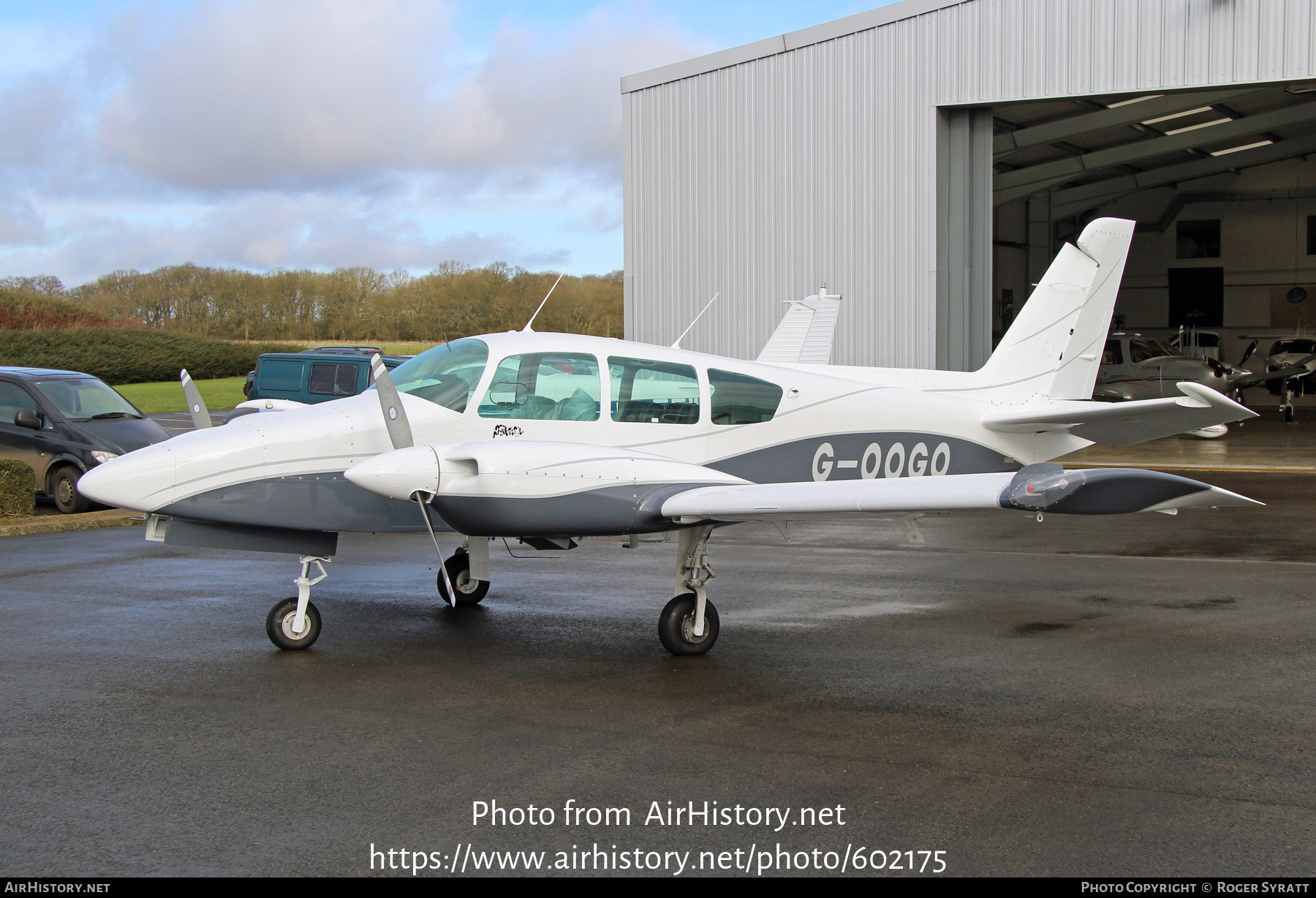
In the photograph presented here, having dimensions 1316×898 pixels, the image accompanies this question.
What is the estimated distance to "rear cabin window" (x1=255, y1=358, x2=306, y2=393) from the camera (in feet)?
66.7

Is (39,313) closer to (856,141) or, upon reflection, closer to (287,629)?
(856,141)

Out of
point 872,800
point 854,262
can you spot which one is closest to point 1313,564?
point 872,800

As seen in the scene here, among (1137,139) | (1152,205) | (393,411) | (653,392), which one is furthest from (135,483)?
(1152,205)

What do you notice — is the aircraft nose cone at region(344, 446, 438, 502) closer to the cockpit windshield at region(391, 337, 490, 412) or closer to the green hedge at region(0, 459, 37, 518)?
the cockpit windshield at region(391, 337, 490, 412)

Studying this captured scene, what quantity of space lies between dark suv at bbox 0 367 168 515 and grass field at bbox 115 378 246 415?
19396mm

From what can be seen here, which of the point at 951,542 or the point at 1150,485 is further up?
the point at 1150,485

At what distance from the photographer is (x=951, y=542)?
37.7 feet

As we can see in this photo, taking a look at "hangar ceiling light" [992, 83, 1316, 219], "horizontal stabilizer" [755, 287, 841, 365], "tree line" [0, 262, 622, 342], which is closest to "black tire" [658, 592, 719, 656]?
"horizontal stabilizer" [755, 287, 841, 365]

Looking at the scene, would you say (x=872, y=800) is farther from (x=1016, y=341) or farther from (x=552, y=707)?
(x=1016, y=341)

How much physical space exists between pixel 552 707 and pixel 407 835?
175cm

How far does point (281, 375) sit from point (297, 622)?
570 inches

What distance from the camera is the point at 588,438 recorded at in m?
7.14

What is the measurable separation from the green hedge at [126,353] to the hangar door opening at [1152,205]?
37913 millimetres

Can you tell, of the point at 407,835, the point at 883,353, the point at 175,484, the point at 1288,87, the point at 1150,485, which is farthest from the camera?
the point at 883,353
